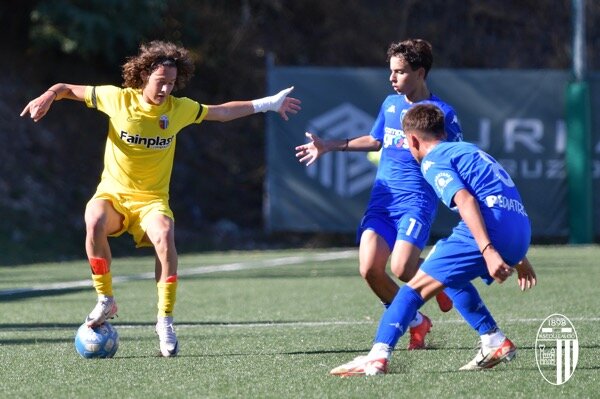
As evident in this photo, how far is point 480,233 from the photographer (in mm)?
5859

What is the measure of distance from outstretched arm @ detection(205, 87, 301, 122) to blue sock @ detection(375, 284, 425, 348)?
7.13 feet

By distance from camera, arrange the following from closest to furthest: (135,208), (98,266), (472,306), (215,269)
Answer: (472,306) < (98,266) < (135,208) < (215,269)

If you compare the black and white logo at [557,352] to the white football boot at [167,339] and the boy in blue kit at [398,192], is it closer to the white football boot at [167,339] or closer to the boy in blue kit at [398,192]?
the boy in blue kit at [398,192]

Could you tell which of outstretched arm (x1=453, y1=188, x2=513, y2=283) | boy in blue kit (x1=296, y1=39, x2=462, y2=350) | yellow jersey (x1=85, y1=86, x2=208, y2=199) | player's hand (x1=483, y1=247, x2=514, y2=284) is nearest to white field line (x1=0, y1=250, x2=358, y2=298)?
yellow jersey (x1=85, y1=86, x2=208, y2=199)

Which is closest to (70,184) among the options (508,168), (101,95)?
(508,168)

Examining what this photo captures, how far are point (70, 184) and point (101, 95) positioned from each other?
13.5m

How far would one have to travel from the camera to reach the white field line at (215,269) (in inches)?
498

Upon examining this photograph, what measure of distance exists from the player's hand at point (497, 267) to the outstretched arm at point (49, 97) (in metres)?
2.91

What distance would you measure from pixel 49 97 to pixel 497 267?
307cm

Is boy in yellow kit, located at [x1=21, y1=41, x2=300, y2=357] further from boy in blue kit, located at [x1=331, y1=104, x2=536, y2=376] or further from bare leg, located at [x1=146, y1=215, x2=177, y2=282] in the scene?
boy in blue kit, located at [x1=331, y1=104, x2=536, y2=376]

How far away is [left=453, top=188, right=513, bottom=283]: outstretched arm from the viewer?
5.80m

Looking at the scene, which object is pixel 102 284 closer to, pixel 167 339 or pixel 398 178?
pixel 167 339

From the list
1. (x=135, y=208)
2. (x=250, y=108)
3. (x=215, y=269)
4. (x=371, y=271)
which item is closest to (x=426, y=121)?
(x=371, y=271)

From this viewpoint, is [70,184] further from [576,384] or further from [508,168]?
[576,384]
